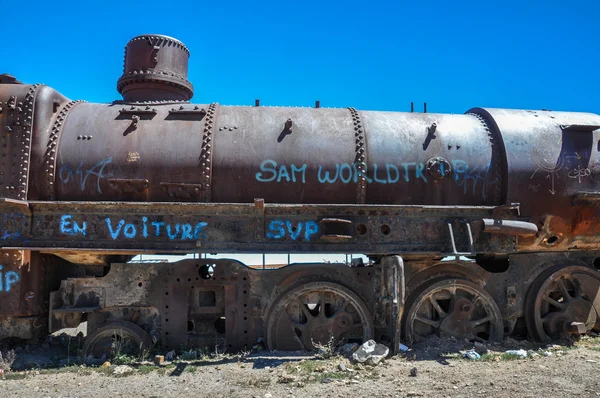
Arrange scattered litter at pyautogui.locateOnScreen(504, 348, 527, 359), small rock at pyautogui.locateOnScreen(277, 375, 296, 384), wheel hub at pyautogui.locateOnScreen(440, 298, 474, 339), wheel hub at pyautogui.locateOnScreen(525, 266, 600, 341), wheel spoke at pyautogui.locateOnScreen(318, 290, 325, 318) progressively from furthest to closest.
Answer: wheel hub at pyautogui.locateOnScreen(525, 266, 600, 341) < wheel hub at pyautogui.locateOnScreen(440, 298, 474, 339) < wheel spoke at pyautogui.locateOnScreen(318, 290, 325, 318) < scattered litter at pyautogui.locateOnScreen(504, 348, 527, 359) < small rock at pyautogui.locateOnScreen(277, 375, 296, 384)

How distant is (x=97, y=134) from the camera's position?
6445 mm

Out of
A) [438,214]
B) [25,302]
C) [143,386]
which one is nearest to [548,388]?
[438,214]

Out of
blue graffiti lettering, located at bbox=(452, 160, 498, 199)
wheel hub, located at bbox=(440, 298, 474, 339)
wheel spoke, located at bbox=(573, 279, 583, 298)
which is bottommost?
wheel hub, located at bbox=(440, 298, 474, 339)

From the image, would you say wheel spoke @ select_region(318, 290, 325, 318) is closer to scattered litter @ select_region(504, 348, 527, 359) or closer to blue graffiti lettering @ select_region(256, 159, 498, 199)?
blue graffiti lettering @ select_region(256, 159, 498, 199)

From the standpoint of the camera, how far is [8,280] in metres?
5.90

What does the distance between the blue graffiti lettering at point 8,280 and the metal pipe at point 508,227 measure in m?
6.11

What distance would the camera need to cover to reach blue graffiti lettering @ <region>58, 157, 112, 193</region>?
245 inches

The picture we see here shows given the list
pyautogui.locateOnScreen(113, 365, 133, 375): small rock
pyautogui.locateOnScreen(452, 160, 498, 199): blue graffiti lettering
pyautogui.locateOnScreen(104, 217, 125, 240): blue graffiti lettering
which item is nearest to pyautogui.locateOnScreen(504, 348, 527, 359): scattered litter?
pyautogui.locateOnScreen(452, 160, 498, 199): blue graffiti lettering

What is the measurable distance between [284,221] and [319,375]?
2.00 m

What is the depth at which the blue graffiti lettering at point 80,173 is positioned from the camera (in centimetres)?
622

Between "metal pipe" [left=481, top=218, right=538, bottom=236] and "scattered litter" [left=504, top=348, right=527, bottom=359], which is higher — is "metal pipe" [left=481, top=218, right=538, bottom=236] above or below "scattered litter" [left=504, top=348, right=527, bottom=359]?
above

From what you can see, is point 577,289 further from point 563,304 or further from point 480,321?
point 480,321

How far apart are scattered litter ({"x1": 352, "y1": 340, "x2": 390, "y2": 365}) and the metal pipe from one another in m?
2.11

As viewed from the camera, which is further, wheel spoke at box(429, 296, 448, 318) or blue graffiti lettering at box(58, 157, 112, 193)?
wheel spoke at box(429, 296, 448, 318)
